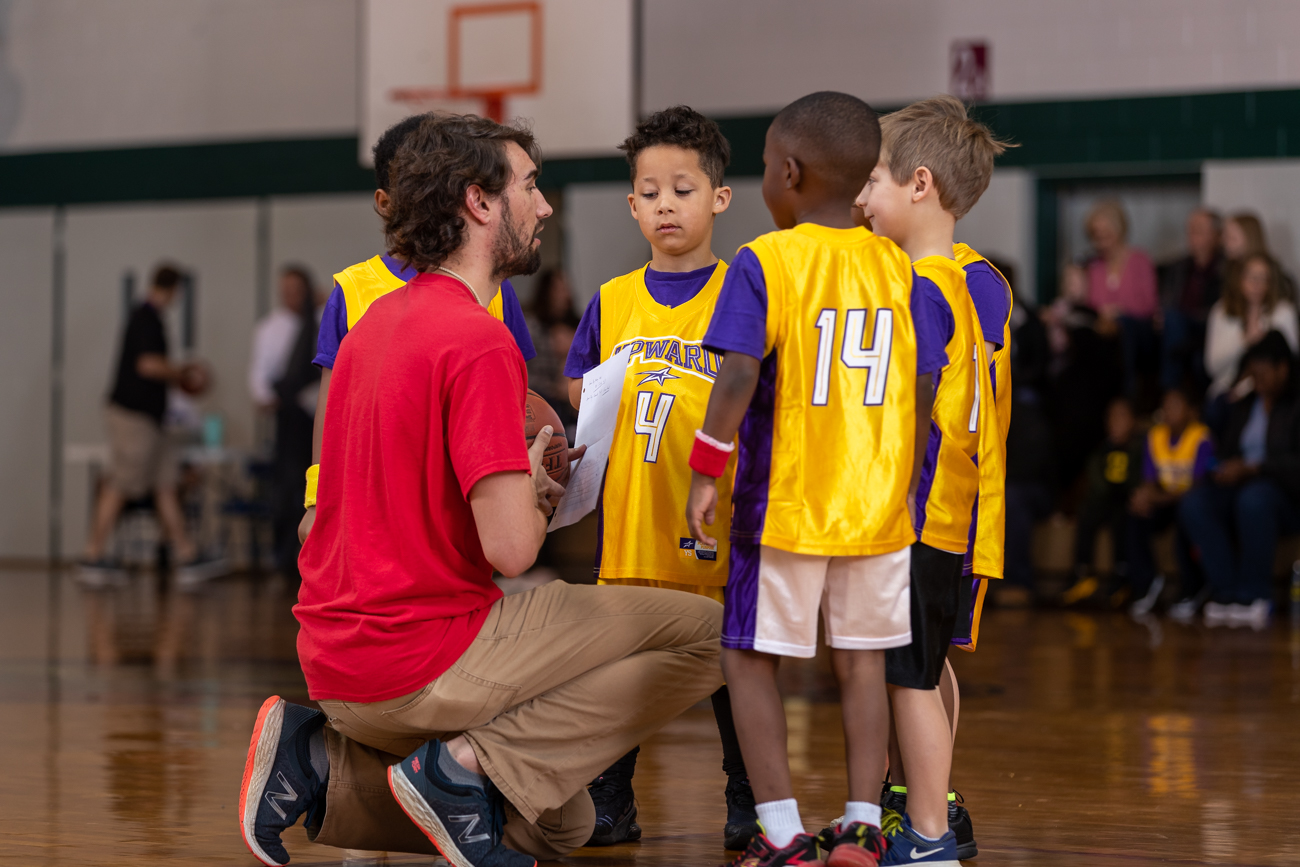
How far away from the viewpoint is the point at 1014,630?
5.68 metres

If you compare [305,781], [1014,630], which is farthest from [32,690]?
[1014,630]

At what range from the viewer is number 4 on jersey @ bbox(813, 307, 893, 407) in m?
1.99

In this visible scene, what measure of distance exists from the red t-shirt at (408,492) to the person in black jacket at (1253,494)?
16.1 feet

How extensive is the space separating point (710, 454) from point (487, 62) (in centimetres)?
621

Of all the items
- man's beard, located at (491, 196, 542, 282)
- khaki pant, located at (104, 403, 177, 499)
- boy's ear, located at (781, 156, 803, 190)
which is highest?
boy's ear, located at (781, 156, 803, 190)

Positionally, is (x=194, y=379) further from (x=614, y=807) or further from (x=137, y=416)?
(x=614, y=807)

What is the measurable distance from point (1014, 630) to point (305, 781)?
4.08 metres

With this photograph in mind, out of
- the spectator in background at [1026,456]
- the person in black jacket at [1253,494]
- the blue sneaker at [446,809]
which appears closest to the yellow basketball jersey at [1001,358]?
the blue sneaker at [446,809]

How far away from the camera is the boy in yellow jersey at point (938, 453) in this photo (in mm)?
2117

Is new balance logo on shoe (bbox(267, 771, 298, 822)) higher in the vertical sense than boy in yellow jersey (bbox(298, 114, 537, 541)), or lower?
lower

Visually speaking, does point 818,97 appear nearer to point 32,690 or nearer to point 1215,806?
point 1215,806

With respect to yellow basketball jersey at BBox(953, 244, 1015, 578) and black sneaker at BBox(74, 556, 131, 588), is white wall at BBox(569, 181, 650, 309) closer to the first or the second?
black sneaker at BBox(74, 556, 131, 588)

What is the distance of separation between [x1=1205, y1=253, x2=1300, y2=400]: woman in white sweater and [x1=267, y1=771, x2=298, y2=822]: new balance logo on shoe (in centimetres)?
560

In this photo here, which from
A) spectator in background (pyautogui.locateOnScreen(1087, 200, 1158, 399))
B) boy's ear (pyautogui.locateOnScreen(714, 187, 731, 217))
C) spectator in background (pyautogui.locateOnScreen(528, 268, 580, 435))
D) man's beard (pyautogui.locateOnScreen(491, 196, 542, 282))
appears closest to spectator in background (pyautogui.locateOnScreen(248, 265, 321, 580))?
spectator in background (pyautogui.locateOnScreen(528, 268, 580, 435))
